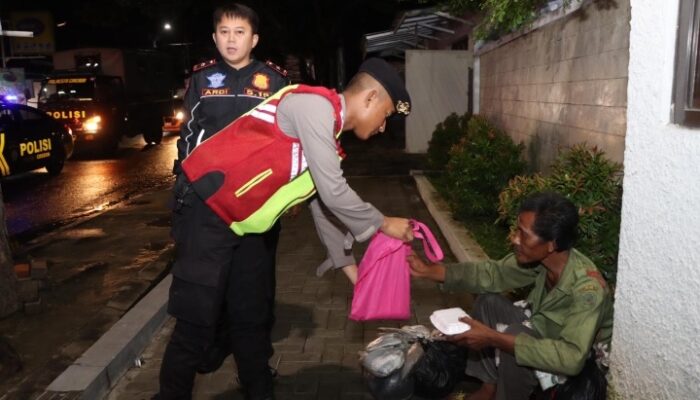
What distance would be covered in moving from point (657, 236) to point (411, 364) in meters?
1.27

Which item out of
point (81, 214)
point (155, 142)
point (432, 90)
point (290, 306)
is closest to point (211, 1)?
point (155, 142)

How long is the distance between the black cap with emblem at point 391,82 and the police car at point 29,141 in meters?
10.2

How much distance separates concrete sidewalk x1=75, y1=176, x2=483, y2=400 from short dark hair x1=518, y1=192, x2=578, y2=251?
148cm

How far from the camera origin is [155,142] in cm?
2025

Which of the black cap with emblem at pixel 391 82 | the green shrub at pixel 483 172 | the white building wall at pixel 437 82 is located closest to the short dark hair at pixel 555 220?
the black cap with emblem at pixel 391 82

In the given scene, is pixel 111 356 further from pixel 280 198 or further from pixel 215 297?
pixel 280 198

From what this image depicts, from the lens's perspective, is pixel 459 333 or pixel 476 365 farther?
pixel 476 365

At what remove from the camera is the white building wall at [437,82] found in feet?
49.3

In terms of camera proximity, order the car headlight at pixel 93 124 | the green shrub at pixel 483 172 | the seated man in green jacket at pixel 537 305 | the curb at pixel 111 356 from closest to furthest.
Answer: the seated man in green jacket at pixel 537 305
the curb at pixel 111 356
the green shrub at pixel 483 172
the car headlight at pixel 93 124

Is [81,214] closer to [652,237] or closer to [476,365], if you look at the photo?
[476,365]

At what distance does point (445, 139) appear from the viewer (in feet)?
33.6

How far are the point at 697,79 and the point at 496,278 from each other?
1355 mm

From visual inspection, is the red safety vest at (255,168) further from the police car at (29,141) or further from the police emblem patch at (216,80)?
the police car at (29,141)

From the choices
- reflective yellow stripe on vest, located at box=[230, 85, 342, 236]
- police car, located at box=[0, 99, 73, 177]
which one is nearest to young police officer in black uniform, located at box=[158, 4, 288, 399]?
reflective yellow stripe on vest, located at box=[230, 85, 342, 236]
